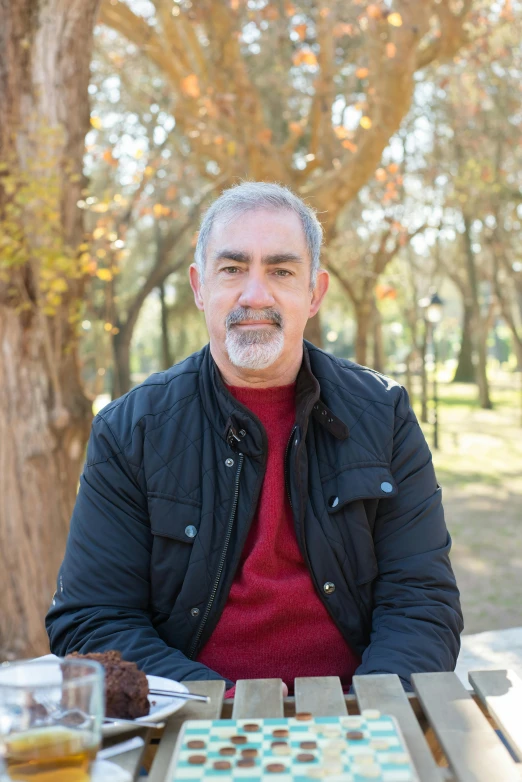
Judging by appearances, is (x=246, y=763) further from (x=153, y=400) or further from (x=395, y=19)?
(x=395, y=19)

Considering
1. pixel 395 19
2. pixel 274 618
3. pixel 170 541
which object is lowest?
pixel 274 618

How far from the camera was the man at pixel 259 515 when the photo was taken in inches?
103

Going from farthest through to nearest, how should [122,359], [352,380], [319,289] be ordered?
[122,359] < [319,289] < [352,380]

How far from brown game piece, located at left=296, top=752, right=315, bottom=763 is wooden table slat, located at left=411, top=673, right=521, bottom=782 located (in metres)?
0.22

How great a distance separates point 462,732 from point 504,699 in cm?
18

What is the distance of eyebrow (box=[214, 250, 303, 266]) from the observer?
2816 millimetres

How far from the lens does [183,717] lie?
1.75 metres

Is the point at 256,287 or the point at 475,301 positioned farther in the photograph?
the point at 475,301

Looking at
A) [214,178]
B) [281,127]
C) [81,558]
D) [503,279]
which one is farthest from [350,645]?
[503,279]

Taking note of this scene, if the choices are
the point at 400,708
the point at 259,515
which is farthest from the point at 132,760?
the point at 259,515

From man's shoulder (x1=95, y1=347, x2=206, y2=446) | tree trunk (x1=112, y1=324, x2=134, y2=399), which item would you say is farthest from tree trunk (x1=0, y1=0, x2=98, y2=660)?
tree trunk (x1=112, y1=324, x2=134, y2=399)

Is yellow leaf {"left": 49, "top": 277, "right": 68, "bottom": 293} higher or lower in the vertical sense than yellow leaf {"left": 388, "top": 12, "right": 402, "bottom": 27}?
lower

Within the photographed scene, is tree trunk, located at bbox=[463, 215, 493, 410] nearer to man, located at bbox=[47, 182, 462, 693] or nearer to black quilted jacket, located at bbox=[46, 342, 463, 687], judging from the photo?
man, located at bbox=[47, 182, 462, 693]

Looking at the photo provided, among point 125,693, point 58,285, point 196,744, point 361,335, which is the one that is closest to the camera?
point 196,744
